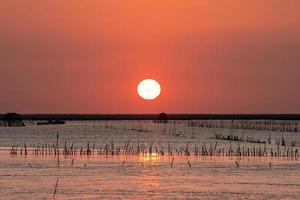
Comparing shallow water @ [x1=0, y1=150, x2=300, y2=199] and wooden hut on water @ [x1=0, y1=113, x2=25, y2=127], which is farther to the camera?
wooden hut on water @ [x1=0, y1=113, x2=25, y2=127]

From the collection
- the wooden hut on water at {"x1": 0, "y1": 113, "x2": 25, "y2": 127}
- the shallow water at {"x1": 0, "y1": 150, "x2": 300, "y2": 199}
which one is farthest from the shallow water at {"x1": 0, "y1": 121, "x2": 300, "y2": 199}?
the wooden hut on water at {"x1": 0, "y1": 113, "x2": 25, "y2": 127}

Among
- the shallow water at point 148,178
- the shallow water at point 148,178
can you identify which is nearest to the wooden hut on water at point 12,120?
the shallow water at point 148,178

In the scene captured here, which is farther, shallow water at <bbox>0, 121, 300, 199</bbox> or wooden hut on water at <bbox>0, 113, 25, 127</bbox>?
wooden hut on water at <bbox>0, 113, 25, 127</bbox>

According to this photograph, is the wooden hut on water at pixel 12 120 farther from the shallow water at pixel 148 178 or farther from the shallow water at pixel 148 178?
the shallow water at pixel 148 178

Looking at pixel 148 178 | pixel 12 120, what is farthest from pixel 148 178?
pixel 12 120

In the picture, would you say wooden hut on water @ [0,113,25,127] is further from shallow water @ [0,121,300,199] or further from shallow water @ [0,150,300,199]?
shallow water @ [0,150,300,199]

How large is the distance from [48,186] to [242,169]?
43.1 ft

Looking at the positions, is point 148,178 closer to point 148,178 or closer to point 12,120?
point 148,178

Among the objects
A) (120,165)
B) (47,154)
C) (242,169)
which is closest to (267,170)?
(242,169)

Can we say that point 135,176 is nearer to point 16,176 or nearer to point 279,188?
point 16,176

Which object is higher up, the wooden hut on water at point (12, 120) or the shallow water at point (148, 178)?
the wooden hut on water at point (12, 120)

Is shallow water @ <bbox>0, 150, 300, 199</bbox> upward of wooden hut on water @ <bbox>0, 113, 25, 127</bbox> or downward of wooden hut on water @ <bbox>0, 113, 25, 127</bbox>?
downward

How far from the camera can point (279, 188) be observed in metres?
30.0

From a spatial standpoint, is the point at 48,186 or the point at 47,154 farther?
the point at 47,154
